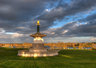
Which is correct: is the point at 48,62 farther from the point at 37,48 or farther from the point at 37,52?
the point at 37,48

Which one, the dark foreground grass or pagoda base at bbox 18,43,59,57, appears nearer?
the dark foreground grass

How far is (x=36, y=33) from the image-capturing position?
102ft

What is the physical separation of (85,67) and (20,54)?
18.3 metres

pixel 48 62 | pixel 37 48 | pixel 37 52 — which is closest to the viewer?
pixel 48 62

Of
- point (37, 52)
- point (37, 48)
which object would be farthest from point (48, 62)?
point (37, 48)

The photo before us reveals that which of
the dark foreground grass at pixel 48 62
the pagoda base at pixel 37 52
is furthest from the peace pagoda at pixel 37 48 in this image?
the dark foreground grass at pixel 48 62

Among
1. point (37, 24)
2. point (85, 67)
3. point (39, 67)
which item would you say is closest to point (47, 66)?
point (39, 67)

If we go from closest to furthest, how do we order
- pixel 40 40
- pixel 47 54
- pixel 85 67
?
pixel 85 67 → pixel 47 54 → pixel 40 40

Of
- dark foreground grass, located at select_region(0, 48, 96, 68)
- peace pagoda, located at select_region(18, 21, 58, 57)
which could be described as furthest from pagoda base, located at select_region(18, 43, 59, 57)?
dark foreground grass, located at select_region(0, 48, 96, 68)

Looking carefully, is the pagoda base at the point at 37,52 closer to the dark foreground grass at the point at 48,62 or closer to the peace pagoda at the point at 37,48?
the peace pagoda at the point at 37,48

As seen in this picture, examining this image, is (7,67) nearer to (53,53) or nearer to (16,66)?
(16,66)

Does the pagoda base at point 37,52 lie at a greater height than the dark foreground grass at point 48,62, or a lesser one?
greater

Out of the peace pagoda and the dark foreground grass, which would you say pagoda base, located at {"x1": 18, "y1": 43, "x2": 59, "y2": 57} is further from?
the dark foreground grass

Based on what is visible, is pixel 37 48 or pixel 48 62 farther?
pixel 37 48
